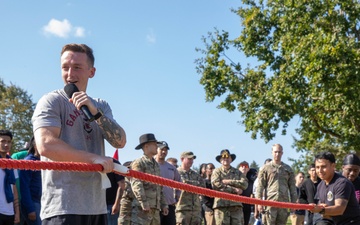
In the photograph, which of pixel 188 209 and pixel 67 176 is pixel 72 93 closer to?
pixel 67 176

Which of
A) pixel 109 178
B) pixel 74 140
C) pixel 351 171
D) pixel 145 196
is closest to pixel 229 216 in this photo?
pixel 145 196

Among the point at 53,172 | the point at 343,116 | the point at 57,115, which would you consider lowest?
the point at 53,172

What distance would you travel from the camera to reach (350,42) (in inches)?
822

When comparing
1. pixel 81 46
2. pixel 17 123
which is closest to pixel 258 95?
pixel 81 46

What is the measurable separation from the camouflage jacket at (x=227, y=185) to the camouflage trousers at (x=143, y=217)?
260 cm

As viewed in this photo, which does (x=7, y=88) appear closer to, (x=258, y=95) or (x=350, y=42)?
(x=258, y=95)

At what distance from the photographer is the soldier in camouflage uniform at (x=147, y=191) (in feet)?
33.2

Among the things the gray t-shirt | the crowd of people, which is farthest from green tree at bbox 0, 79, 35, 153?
the gray t-shirt

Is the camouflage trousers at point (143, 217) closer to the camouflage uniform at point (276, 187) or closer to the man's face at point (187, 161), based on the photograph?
the man's face at point (187, 161)

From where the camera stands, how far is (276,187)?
12.6 m

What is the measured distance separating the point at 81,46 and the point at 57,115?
510mm

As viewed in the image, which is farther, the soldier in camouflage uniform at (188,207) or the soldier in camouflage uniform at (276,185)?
the soldier in camouflage uniform at (276,185)

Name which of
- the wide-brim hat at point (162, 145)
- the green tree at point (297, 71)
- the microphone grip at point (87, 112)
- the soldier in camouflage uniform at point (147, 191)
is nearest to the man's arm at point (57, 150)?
the microphone grip at point (87, 112)

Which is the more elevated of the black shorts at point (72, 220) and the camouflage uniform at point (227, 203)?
the camouflage uniform at point (227, 203)
